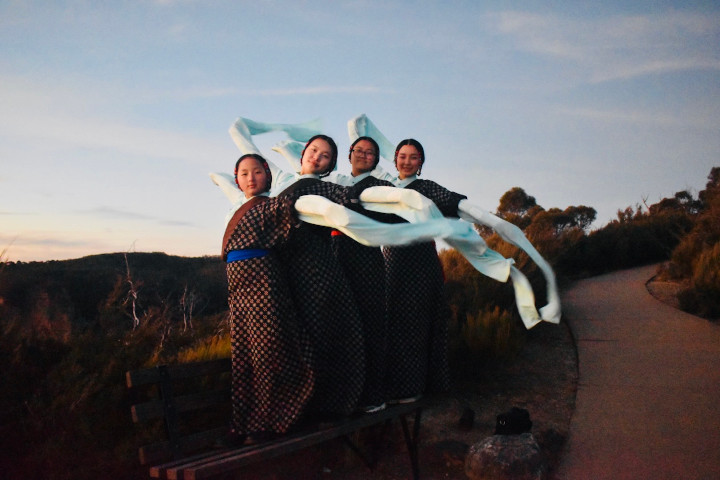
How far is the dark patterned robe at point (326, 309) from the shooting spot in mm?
3420

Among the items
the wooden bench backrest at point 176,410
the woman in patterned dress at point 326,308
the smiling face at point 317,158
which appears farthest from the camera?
the smiling face at point 317,158

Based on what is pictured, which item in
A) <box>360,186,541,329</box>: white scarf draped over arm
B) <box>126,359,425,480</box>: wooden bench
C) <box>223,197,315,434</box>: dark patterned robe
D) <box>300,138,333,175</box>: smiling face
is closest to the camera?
<box>126,359,425,480</box>: wooden bench

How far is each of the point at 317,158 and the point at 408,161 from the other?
3.14 ft

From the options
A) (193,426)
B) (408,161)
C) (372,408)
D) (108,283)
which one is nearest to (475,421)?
(372,408)

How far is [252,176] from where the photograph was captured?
361 cm

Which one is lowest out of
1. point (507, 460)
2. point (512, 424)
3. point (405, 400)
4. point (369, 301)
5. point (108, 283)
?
point (507, 460)

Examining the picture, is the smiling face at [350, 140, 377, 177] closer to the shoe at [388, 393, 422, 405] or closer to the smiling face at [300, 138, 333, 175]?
the smiling face at [300, 138, 333, 175]

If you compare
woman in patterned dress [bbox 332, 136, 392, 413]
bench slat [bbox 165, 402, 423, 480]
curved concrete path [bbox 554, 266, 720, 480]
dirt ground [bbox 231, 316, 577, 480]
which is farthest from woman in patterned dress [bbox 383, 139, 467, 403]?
curved concrete path [bbox 554, 266, 720, 480]

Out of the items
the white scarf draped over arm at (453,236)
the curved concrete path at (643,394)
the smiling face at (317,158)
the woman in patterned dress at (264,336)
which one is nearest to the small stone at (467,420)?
the curved concrete path at (643,394)

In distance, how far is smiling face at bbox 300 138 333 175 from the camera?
3.82 metres

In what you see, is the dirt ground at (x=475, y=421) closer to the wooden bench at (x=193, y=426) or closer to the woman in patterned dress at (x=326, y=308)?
the wooden bench at (x=193, y=426)

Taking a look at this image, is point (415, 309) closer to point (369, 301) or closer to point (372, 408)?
point (369, 301)

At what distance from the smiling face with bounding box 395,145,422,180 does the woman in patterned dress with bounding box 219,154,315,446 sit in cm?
148

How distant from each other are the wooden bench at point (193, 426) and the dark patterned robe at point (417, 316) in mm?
234
